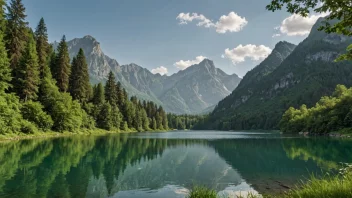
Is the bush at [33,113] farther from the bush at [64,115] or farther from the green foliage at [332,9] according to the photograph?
the green foliage at [332,9]

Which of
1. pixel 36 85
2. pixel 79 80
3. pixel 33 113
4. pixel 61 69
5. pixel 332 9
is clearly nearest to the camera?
pixel 332 9

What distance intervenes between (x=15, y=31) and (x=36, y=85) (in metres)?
13.5

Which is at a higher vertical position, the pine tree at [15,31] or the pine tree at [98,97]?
the pine tree at [15,31]

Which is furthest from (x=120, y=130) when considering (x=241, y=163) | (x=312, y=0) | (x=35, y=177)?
(x=312, y=0)

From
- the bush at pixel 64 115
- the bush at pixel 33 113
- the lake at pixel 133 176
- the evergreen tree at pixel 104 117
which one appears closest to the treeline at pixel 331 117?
the lake at pixel 133 176

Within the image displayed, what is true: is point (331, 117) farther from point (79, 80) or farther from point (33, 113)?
point (33, 113)

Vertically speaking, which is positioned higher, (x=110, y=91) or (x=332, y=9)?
(x=110, y=91)

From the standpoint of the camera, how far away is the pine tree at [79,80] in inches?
3634

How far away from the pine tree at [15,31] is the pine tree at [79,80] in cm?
2481

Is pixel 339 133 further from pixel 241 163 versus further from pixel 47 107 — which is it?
pixel 47 107

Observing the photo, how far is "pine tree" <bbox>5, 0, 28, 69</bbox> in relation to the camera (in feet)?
213

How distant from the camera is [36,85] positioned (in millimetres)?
67312

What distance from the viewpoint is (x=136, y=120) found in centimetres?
14175

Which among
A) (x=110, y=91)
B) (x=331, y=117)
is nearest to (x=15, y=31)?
(x=110, y=91)
